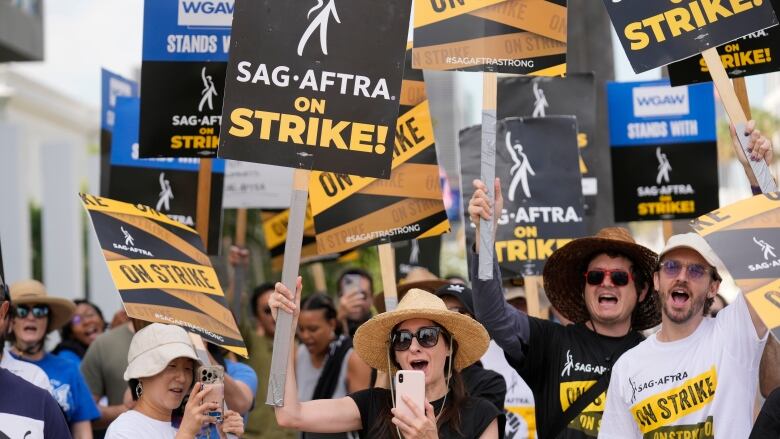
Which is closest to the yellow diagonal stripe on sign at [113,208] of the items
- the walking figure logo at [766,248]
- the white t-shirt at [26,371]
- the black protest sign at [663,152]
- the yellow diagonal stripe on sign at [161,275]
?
the yellow diagonal stripe on sign at [161,275]

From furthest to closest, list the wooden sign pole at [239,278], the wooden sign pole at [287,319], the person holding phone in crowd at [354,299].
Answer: the person holding phone in crowd at [354,299] < the wooden sign pole at [239,278] < the wooden sign pole at [287,319]

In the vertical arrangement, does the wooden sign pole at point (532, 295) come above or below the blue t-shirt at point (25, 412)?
above

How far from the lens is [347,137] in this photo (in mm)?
5105

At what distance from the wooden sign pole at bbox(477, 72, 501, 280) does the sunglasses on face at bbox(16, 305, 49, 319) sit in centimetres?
377

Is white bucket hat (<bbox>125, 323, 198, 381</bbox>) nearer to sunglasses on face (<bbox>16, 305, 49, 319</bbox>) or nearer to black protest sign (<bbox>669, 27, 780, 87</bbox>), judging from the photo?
sunglasses on face (<bbox>16, 305, 49, 319</bbox>)

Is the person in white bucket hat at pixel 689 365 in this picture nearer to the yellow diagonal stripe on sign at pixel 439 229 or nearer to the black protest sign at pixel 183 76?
the yellow diagonal stripe on sign at pixel 439 229

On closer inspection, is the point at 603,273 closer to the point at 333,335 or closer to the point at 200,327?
the point at 200,327

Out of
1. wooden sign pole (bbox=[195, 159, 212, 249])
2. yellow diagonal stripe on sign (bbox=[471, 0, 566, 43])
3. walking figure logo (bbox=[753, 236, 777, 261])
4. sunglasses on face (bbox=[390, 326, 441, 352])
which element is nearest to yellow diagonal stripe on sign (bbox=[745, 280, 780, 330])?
walking figure logo (bbox=[753, 236, 777, 261])

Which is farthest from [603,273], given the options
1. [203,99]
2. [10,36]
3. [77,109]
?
[77,109]

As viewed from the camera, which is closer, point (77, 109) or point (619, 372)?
point (619, 372)

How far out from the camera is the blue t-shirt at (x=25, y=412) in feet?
14.2

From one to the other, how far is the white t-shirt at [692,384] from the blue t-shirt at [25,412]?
7.30ft

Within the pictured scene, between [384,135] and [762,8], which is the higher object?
[762,8]

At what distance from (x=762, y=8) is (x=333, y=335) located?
465 centimetres
